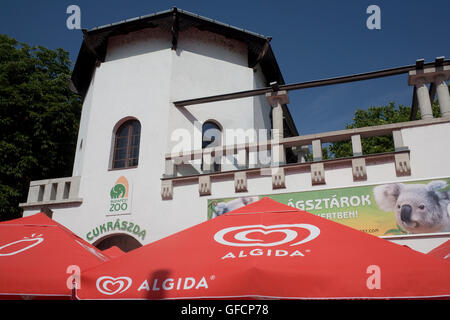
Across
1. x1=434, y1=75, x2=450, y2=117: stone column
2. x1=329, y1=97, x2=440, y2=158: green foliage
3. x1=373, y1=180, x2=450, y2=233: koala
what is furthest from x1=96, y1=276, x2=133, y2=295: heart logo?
x1=329, y1=97, x2=440, y2=158: green foliage

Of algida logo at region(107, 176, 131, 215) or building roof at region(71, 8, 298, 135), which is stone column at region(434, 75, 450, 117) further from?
algida logo at region(107, 176, 131, 215)

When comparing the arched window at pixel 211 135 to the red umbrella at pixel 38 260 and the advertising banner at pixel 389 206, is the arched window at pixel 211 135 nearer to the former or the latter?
the advertising banner at pixel 389 206

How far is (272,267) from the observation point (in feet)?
10.9

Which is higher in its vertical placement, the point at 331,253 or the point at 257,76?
the point at 257,76

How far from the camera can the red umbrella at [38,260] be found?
4059 millimetres

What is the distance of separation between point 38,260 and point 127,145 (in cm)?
954

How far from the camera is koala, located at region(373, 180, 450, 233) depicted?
29.5 ft

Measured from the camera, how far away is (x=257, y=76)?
16.2m

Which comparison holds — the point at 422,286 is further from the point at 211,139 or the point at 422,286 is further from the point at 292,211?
the point at 211,139

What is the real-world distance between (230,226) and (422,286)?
81.6 inches

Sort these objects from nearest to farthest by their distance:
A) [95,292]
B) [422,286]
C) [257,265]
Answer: [422,286] → [257,265] → [95,292]

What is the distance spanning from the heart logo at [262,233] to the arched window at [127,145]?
9.72 metres
